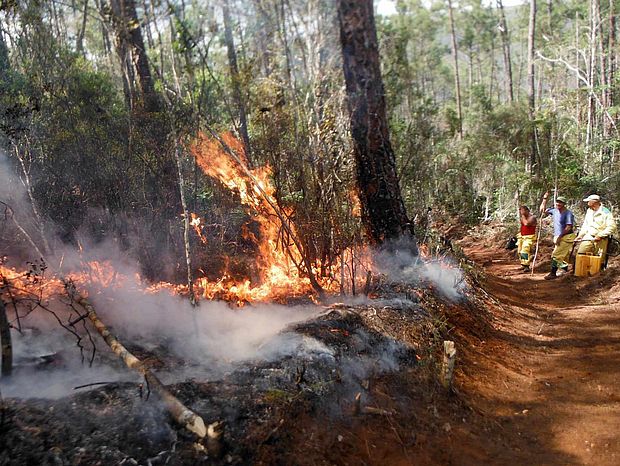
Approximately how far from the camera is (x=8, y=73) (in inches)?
334

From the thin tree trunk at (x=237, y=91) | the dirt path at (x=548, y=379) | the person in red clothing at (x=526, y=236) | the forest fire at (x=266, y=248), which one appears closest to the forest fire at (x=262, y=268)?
the forest fire at (x=266, y=248)

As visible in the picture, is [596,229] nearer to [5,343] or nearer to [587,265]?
[587,265]

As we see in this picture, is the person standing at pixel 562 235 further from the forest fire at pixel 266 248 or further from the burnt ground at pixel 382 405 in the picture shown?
the forest fire at pixel 266 248

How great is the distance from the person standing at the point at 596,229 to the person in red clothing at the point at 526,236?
1796 mm

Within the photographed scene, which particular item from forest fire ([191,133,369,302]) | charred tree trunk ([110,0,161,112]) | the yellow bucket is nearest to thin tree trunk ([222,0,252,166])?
forest fire ([191,133,369,302])

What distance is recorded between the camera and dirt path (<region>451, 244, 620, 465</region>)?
365 cm

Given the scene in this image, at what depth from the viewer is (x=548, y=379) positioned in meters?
4.92

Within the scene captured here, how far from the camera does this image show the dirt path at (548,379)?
12.0 feet

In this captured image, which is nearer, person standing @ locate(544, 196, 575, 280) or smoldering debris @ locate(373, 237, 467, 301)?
smoldering debris @ locate(373, 237, 467, 301)

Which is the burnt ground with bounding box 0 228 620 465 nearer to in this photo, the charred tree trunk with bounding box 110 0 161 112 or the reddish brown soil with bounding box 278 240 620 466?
the reddish brown soil with bounding box 278 240 620 466

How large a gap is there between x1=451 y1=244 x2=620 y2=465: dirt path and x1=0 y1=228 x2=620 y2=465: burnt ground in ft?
0.06

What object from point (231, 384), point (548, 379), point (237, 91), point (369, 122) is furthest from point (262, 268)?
point (548, 379)

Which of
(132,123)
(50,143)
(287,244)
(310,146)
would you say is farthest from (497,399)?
(50,143)

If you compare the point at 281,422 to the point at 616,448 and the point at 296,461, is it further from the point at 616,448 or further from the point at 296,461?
the point at 616,448
